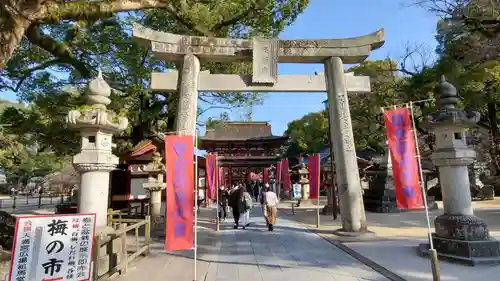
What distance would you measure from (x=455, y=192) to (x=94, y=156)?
7.55 metres

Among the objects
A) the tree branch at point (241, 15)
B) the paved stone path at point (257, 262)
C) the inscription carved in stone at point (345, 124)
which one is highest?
the tree branch at point (241, 15)

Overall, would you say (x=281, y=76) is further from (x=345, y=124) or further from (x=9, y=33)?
(x=9, y=33)

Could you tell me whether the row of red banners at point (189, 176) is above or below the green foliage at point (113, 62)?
below

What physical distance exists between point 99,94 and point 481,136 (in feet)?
93.6

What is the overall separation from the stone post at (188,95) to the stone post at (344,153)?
432 centimetres

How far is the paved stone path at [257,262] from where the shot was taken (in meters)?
5.59

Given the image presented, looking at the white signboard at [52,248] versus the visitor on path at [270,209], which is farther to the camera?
the visitor on path at [270,209]

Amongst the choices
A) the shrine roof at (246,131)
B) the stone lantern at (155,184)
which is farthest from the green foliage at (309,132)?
the stone lantern at (155,184)

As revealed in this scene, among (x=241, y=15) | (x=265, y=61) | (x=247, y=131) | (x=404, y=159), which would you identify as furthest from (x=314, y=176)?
(x=247, y=131)

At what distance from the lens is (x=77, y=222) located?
3986 millimetres

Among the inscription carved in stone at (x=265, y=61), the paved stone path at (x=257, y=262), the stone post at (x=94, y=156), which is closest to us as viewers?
the paved stone path at (x=257, y=262)

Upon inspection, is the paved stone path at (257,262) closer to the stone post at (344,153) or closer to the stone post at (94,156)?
the stone post at (344,153)

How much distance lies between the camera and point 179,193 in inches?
235

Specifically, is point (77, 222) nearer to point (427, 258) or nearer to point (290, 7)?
point (427, 258)
